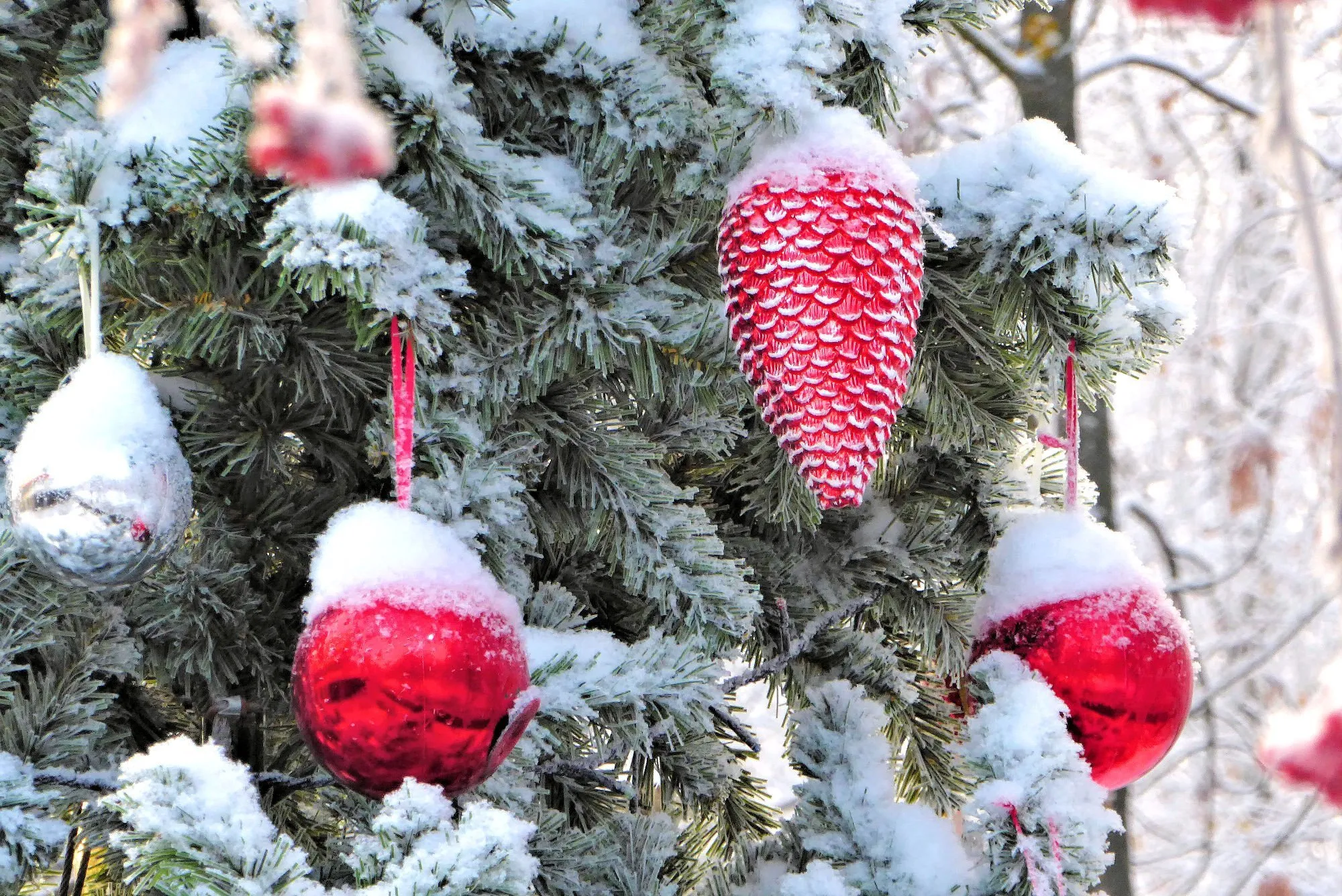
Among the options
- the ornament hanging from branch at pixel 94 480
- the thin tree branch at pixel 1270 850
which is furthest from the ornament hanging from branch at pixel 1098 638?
the thin tree branch at pixel 1270 850

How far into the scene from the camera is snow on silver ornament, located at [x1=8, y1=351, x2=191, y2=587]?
0.56 m

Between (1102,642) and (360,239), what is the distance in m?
0.51

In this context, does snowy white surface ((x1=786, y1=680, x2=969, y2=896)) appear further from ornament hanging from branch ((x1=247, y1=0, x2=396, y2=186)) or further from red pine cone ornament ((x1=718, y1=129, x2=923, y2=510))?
ornament hanging from branch ((x1=247, y1=0, x2=396, y2=186))

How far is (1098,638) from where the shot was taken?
0.71 meters

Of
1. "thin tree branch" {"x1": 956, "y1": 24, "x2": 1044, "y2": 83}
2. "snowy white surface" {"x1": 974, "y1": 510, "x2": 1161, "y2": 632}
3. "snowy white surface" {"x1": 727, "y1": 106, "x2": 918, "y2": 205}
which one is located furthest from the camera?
"thin tree branch" {"x1": 956, "y1": 24, "x2": 1044, "y2": 83}

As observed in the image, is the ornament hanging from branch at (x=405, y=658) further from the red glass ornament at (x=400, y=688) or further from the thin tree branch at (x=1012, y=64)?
the thin tree branch at (x=1012, y=64)

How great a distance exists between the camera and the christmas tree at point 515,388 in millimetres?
567

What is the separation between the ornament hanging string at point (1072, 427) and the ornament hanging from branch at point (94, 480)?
1.80 feet

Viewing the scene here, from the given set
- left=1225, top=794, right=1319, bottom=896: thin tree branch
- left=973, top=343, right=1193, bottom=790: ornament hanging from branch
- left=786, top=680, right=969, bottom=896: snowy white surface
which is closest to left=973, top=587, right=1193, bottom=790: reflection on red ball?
left=973, top=343, right=1193, bottom=790: ornament hanging from branch

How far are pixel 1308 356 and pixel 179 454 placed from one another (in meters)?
3.77

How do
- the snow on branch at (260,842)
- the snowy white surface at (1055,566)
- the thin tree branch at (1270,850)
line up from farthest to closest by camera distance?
1. the thin tree branch at (1270,850)
2. the snowy white surface at (1055,566)
3. the snow on branch at (260,842)

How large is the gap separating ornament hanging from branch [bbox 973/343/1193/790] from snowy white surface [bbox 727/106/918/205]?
21 centimetres

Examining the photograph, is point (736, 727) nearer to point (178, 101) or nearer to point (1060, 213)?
point (1060, 213)

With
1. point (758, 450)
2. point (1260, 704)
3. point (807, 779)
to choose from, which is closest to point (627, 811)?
point (807, 779)
